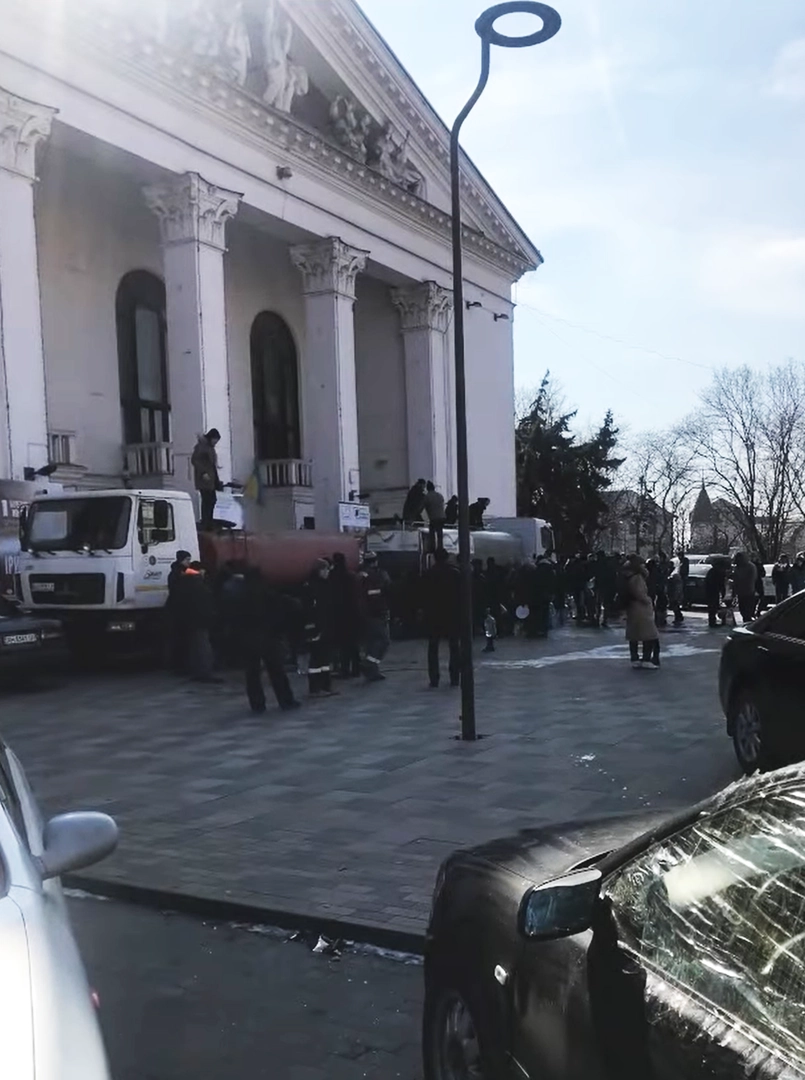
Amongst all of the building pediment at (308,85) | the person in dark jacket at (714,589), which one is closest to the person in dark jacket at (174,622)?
the building pediment at (308,85)

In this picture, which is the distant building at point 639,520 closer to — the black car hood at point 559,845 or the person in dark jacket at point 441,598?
the person in dark jacket at point 441,598

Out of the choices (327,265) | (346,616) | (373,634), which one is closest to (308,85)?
(327,265)

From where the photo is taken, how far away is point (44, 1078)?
2205 mm

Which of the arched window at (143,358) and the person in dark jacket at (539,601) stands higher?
the arched window at (143,358)

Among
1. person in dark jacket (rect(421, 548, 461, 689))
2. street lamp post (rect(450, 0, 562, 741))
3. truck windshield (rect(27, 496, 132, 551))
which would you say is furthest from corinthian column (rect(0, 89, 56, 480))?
street lamp post (rect(450, 0, 562, 741))

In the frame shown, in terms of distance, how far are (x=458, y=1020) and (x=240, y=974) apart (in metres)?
2.10

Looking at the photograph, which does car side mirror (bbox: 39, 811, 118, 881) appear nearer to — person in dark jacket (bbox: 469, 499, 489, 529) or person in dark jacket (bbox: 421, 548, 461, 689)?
person in dark jacket (bbox: 421, 548, 461, 689)

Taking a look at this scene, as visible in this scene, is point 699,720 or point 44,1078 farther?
point 699,720

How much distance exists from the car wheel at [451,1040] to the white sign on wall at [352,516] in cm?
2414

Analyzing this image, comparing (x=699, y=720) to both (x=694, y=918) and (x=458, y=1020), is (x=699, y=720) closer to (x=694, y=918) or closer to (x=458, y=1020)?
(x=458, y=1020)

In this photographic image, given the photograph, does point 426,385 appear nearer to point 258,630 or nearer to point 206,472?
point 206,472

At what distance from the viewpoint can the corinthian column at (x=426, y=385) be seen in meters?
35.4

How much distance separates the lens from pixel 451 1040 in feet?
10.6

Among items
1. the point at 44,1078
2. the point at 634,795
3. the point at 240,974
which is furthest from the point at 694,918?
the point at 634,795
